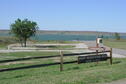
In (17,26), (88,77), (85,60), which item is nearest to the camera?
(88,77)

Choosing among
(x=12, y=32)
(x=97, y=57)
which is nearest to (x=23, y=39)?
(x=12, y=32)

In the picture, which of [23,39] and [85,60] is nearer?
[85,60]

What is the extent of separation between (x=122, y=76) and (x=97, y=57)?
663 cm

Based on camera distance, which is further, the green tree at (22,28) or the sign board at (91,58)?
the green tree at (22,28)

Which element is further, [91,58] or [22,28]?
[22,28]

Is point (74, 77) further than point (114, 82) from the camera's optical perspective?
Yes

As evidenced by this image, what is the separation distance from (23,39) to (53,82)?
46575 millimetres

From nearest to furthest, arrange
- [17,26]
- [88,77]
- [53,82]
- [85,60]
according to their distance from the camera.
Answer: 1. [53,82]
2. [88,77]
3. [85,60]
4. [17,26]

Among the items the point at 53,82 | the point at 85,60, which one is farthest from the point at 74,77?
the point at 85,60

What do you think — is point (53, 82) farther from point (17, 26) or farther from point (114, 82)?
point (17, 26)

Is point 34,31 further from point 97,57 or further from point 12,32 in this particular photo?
point 97,57

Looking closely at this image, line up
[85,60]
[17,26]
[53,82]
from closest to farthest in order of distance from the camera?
[53,82]
[85,60]
[17,26]

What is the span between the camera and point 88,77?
1176 cm

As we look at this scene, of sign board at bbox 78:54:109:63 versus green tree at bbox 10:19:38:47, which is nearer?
sign board at bbox 78:54:109:63
